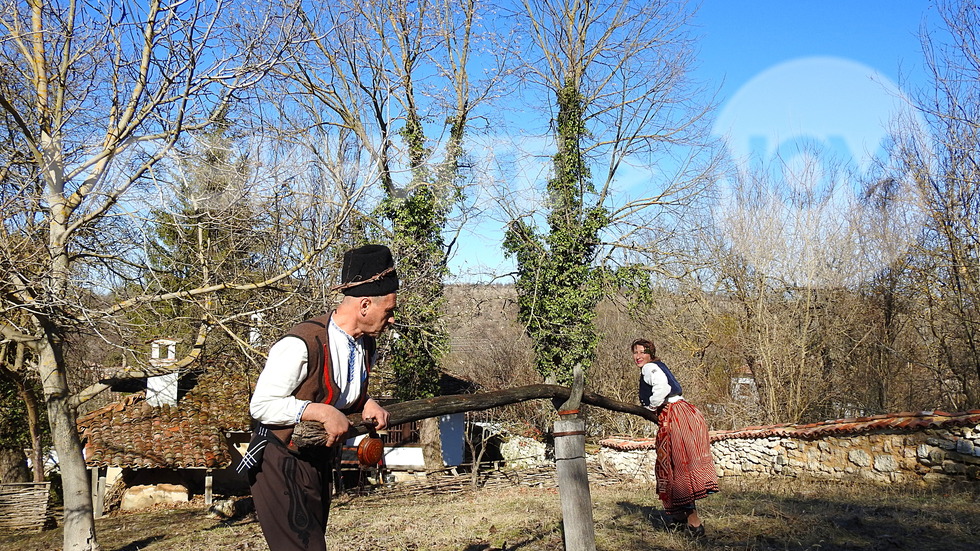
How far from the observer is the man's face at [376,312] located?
2943 millimetres

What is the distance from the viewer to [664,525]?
657cm

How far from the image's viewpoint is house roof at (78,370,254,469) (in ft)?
62.5

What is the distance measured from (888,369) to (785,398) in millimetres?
3718

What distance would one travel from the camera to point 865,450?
10062 mm

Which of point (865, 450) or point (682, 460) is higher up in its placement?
point (682, 460)

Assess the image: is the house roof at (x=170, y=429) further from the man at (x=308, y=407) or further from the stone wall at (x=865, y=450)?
the man at (x=308, y=407)

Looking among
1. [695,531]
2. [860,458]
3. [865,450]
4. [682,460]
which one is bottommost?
[860,458]

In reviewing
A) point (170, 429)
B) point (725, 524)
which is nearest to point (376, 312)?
point (725, 524)

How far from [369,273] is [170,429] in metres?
19.5

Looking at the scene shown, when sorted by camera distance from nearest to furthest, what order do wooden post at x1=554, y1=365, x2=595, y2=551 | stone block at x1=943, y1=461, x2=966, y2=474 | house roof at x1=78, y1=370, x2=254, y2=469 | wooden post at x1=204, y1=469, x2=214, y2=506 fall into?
wooden post at x1=554, y1=365, x2=595, y2=551
stone block at x1=943, y1=461, x2=966, y2=474
house roof at x1=78, y1=370, x2=254, y2=469
wooden post at x1=204, y1=469, x2=214, y2=506

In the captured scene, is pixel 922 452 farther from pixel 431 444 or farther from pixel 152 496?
pixel 152 496

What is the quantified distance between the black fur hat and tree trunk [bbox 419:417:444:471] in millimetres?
18116

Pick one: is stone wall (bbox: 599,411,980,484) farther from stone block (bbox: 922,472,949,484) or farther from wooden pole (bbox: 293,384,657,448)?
wooden pole (bbox: 293,384,657,448)

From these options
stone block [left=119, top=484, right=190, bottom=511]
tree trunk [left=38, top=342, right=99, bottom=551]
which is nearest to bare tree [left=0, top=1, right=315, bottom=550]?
tree trunk [left=38, top=342, right=99, bottom=551]
